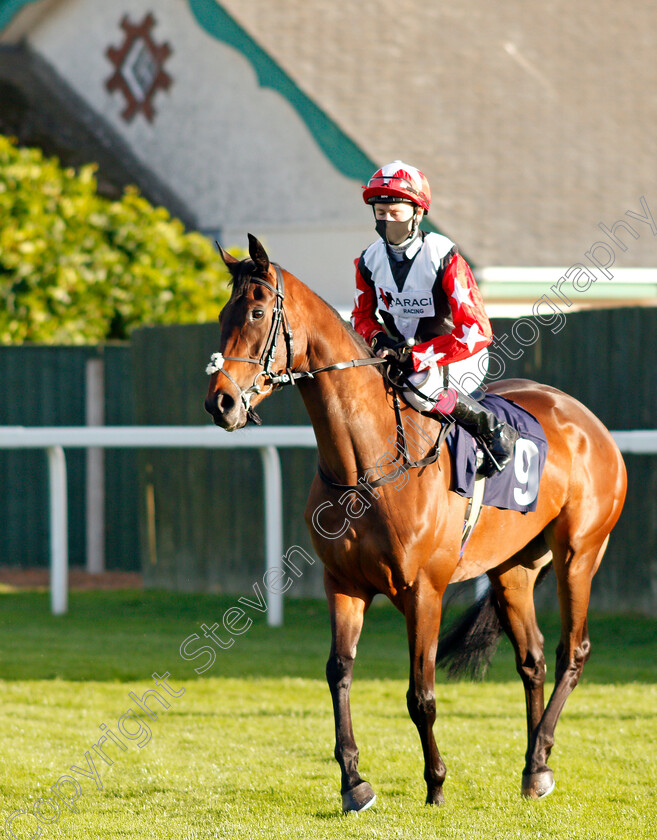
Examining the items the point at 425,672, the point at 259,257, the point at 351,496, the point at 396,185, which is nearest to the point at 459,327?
the point at 396,185

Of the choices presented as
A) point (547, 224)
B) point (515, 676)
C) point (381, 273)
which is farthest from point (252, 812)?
point (547, 224)

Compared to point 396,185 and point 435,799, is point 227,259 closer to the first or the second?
point 396,185

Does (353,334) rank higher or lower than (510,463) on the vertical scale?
higher

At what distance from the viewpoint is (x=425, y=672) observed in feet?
13.8

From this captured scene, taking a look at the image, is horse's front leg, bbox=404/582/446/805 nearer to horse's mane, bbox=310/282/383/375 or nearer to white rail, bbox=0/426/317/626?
horse's mane, bbox=310/282/383/375

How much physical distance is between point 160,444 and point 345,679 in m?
4.06

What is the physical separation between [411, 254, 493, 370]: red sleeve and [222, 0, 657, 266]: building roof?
21.3 feet

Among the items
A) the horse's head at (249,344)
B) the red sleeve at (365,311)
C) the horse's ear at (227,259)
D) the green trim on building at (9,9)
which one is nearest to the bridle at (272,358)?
the horse's head at (249,344)

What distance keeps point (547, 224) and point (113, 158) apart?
5603mm

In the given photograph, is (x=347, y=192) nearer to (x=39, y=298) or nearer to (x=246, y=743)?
(x=39, y=298)

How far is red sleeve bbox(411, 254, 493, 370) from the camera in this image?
14.1 feet

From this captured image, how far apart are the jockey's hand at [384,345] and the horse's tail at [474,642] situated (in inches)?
52.2

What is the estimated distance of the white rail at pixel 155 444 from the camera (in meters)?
7.76

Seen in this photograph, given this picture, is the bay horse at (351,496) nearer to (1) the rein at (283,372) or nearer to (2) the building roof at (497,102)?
(1) the rein at (283,372)
